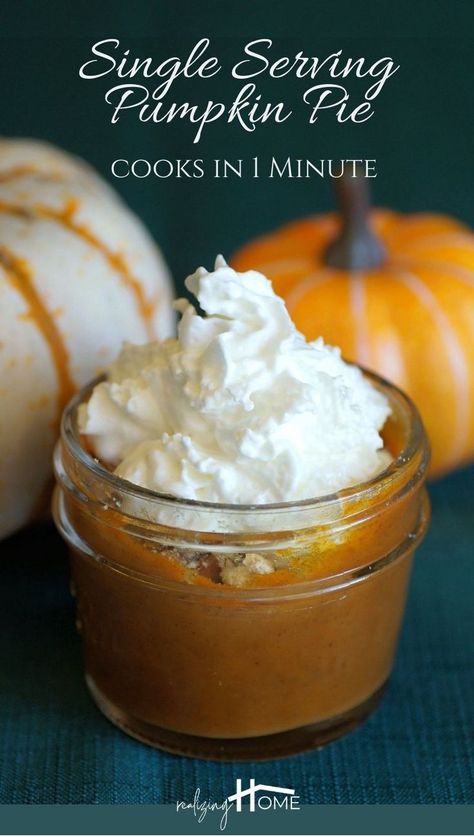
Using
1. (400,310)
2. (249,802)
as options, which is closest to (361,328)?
(400,310)

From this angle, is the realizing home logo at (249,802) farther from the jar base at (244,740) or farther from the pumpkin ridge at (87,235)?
the pumpkin ridge at (87,235)

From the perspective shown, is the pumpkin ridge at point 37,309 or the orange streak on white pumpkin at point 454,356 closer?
the pumpkin ridge at point 37,309

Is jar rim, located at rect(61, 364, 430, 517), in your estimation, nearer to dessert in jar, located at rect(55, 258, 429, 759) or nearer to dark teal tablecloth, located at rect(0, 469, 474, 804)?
dessert in jar, located at rect(55, 258, 429, 759)

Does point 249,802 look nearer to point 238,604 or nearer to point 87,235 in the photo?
point 238,604

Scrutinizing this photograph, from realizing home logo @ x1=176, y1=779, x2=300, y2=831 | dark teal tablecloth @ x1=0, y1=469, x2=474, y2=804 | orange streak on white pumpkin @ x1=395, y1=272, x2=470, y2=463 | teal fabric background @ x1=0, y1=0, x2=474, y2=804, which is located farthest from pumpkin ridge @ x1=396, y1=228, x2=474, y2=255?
realizing home logo @ x1=176, y1=779, x2=300, y2=831

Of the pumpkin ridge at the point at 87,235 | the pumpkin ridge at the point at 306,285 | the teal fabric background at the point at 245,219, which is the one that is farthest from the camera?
the pumpkin ridge at the point at 306,285

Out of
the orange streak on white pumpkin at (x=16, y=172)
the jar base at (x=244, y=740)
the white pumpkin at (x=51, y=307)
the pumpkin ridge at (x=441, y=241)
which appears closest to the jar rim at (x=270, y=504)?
the white pumpkin at (x=51, y=307)
